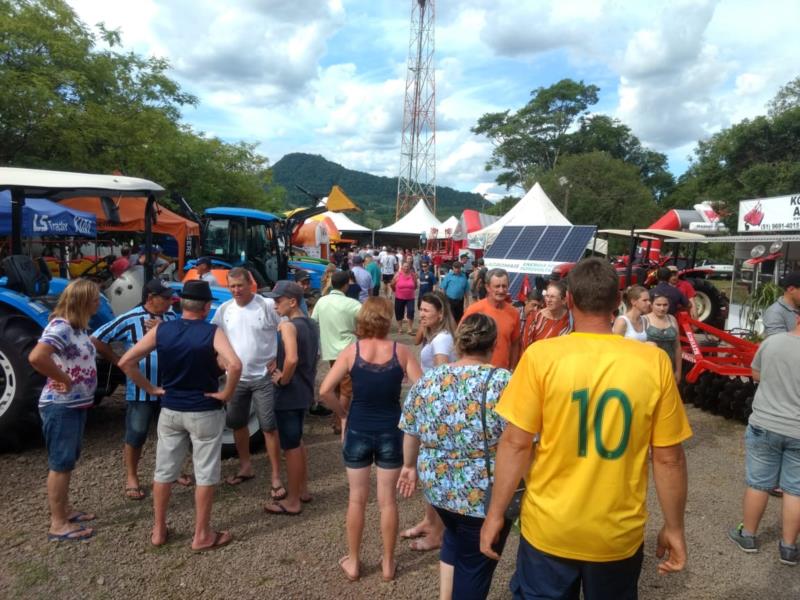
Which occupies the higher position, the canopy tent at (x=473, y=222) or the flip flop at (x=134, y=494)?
the canopy tent at (x=473, y=222)

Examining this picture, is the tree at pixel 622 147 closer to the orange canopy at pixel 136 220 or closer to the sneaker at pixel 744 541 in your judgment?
the orange canopy at pixel 136 220

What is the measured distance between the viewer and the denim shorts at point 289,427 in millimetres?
3834

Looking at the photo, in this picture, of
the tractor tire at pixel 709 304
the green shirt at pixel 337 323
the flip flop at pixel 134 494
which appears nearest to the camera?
the flip flop at pixel 134 494

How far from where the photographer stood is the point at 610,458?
1.76 metres

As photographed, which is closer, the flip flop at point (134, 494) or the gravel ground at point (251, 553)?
the gravel ground at point (251, 553)

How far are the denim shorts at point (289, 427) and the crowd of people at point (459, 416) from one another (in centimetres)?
1

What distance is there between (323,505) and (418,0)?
53.4 meters

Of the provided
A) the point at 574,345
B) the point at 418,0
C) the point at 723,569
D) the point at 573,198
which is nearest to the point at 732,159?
the point at 573,198

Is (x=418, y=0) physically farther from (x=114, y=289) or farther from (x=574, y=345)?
(x=574, y=345)

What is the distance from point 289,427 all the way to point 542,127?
50.1 m

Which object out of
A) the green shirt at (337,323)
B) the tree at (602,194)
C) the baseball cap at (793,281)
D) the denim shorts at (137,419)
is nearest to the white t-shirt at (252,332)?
the denim shorts at (137,419)

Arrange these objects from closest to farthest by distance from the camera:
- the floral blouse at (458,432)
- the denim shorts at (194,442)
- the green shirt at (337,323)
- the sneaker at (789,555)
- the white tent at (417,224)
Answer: the floral blouse at (458,432) < the denim shorts at (194,442) < the sneaker at (789,555) < the green shirt at (337,323) < the white tent at (417,224)

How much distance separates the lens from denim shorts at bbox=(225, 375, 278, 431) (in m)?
3.89

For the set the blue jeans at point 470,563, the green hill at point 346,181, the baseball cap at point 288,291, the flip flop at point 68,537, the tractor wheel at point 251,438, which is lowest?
the flip flop at point 68,537
